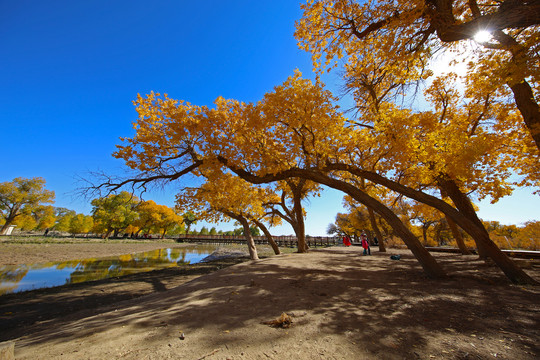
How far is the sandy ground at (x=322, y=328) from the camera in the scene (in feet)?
7.29

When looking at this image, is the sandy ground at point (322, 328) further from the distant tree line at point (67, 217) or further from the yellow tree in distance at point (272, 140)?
the distant tree line at point (67, 217)

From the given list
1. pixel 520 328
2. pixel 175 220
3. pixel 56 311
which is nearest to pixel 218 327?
pixel 520 328

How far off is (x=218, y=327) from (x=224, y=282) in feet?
10.4

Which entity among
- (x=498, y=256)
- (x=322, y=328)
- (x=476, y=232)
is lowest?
(x=322, y=328)

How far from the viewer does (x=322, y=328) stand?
275 cm

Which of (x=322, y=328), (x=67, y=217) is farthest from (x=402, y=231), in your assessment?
(x=67, y=217)

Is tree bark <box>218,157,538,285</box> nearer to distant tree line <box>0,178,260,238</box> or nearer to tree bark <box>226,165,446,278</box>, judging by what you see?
tree bark <box>226,165,446,278</box>

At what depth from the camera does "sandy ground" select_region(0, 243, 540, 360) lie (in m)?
2.22

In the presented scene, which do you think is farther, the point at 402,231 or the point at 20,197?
the point at 20,197

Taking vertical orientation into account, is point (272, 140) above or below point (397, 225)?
above

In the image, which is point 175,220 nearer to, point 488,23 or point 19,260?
point 19,260

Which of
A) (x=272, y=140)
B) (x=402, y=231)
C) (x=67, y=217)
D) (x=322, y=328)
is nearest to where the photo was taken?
(x=322, y=328)

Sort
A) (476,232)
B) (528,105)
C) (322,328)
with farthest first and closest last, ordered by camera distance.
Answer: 1. (476,232)
2. (528,105)
3. (322,328)

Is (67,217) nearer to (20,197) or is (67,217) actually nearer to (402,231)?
(20,197)
